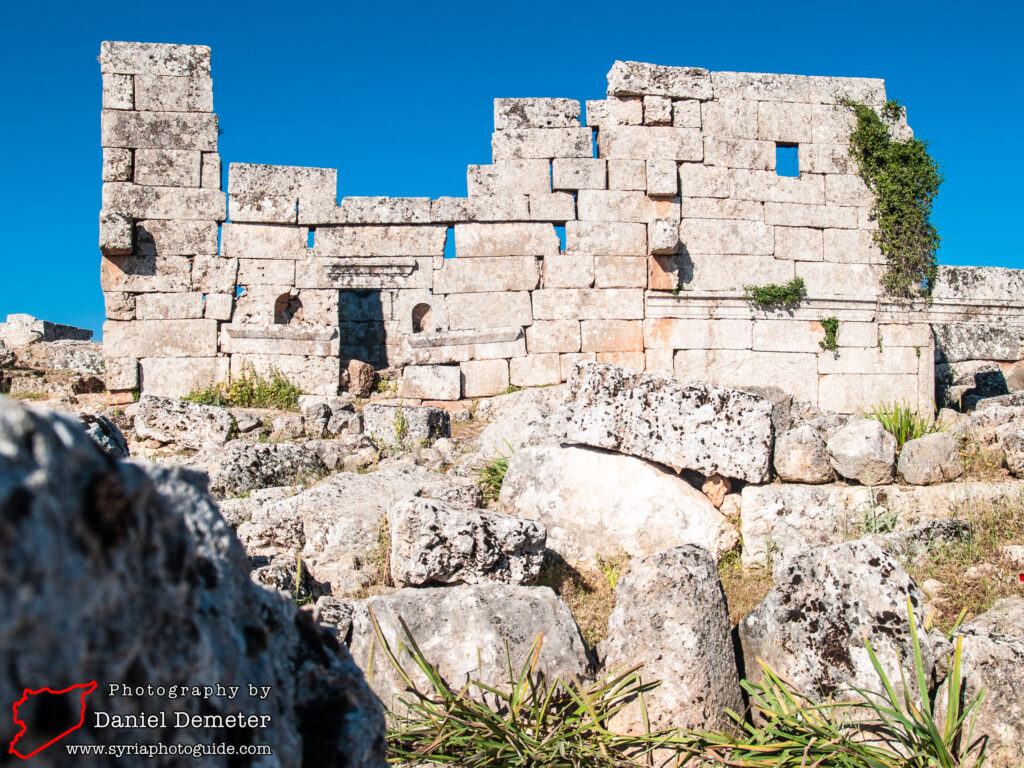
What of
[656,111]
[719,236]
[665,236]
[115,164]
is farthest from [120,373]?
[719,236]

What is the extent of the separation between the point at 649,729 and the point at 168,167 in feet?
34.2

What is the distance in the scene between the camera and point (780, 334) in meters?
12.1

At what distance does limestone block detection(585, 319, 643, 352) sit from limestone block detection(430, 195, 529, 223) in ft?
6.03

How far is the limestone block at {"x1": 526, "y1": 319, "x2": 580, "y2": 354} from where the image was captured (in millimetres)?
11680

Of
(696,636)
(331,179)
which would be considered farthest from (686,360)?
(696,636)

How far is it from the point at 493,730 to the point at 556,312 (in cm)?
865

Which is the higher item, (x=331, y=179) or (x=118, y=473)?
(x=331, y=179)

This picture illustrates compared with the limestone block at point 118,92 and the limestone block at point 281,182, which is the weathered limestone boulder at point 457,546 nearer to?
the limestone block at point 281,182

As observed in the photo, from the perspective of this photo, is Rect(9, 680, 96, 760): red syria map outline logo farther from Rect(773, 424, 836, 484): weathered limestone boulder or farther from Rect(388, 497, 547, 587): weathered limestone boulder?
Rect(773, 424, 836, 484): weathered limestone boulder

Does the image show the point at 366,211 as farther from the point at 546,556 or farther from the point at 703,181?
the point at 546,556

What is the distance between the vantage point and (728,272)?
12039 mm

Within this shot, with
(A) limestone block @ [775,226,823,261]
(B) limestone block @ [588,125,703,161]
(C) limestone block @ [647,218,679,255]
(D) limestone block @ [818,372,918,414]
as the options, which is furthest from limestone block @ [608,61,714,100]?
(D) limestone block @ [818,372,918,414]

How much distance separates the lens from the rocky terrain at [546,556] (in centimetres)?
133

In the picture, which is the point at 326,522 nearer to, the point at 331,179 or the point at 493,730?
the point at 493,730
